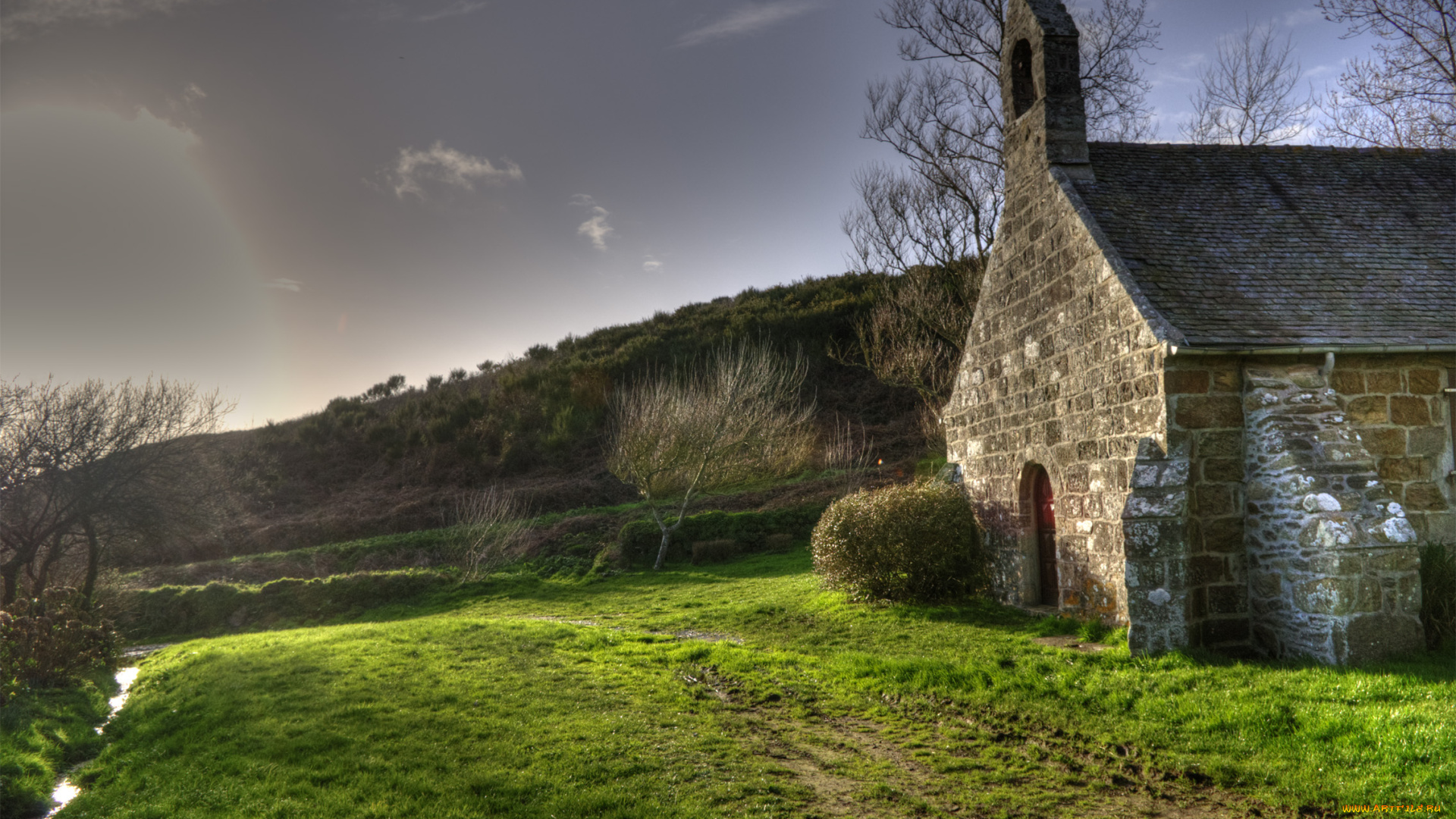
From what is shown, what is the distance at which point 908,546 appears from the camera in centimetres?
1139

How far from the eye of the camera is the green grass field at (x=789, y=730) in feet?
16.9

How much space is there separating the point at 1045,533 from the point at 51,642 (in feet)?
45.0

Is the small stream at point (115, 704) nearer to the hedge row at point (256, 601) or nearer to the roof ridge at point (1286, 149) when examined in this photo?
the hedge row at point (256, 601)

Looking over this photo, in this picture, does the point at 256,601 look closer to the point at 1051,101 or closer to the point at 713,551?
the point at 713,551

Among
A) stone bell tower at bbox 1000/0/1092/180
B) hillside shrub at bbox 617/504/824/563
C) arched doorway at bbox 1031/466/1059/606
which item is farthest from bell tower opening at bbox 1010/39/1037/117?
hillside shrub at bbox 617/504/824/563

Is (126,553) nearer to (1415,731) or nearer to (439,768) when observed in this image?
(439,768)

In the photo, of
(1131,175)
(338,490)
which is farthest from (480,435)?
(1131,175)

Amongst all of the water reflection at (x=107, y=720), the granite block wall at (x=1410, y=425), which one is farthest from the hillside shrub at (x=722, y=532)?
the granite block wall at (x=1410, y=425)

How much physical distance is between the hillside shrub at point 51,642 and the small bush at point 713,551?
39.1 ft

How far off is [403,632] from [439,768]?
266 inches

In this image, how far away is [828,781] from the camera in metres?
5.66

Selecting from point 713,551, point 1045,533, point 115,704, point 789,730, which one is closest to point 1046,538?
point 1045,533

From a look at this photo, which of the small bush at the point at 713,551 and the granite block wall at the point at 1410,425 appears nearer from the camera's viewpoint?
the granite block wall at the point at 1410,425

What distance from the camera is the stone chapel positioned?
293 inches
